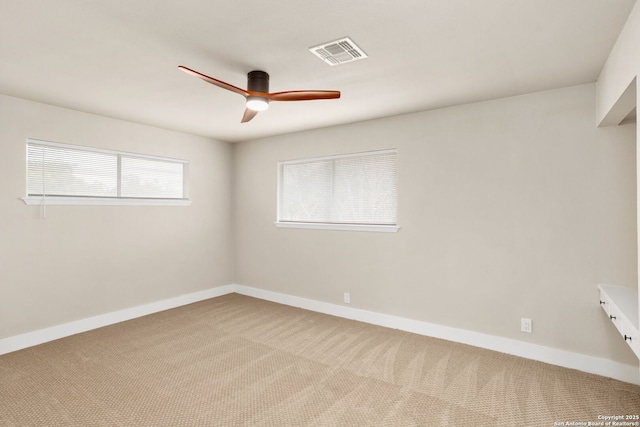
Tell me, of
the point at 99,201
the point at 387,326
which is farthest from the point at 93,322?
the point at 387,326

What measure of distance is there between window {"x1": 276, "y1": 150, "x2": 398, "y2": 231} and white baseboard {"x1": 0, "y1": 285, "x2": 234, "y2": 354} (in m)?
1.73

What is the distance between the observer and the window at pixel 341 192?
4.06m

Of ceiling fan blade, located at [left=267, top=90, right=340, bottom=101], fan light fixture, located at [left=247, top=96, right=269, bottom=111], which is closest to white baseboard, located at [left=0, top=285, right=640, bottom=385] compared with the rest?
ceiling fan blade, located at [left=267, top=90, right=340, bottom=101]

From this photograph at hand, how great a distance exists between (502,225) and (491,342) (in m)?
1.17

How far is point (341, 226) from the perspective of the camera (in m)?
4.37

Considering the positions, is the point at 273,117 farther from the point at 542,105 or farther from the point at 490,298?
the point at 490,298

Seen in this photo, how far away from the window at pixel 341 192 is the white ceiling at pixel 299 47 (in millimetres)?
906

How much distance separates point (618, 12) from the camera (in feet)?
6.05

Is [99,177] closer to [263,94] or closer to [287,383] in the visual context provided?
[263,94]

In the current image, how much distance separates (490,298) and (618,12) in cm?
246

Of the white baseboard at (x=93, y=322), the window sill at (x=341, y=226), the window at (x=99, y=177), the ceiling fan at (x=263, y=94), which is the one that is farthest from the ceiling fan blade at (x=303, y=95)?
the white baseboard at (x=93, y=322)

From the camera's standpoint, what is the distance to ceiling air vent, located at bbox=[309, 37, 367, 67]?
2.19 m

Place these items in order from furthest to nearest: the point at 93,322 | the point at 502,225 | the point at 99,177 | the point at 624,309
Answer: the point at 99,177
the point at 93,322
the point at 502,225
the point at 624,309

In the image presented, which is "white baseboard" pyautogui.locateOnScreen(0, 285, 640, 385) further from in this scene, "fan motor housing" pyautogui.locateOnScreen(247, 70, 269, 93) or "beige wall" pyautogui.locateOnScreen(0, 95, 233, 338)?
"fan motor housing" pyautogui.locateOnScreen(247, 70, 269, 93)
